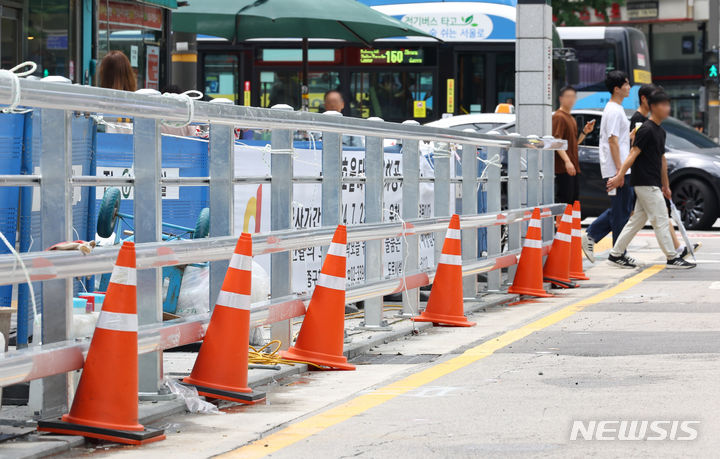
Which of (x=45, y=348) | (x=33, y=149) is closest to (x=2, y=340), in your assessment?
(x=45, y=348)

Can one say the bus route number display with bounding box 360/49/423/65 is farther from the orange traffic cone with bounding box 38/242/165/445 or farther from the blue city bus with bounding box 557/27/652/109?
the orange traffic cone with bounding box 38/242/165/445

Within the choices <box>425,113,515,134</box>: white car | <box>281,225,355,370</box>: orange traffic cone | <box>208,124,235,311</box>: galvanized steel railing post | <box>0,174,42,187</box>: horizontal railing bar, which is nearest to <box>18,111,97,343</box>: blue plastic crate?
<box>0,174,42,187</box>: horizontal railing bar

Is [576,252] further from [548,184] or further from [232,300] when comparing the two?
[232,300]

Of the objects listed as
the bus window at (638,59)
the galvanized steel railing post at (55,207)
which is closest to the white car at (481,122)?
the bus window at (638,59)

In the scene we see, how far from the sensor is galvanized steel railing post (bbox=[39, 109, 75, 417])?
17.1 ft

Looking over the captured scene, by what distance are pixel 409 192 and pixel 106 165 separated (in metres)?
3.11

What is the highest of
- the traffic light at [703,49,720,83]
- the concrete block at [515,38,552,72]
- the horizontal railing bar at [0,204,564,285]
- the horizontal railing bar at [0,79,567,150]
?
the traffic light at [703,49,720,83]

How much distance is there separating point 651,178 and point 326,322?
7.15 metres

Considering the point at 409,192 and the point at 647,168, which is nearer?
the point at 409,192

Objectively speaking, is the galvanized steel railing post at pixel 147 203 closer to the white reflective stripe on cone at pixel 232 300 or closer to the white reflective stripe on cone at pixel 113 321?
the white reflective stripe on cone at pixel 232 300

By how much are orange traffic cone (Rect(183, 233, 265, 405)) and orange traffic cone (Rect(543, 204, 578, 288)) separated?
256 inches

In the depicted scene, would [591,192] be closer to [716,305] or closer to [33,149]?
[716,305]

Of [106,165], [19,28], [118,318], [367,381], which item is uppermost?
[19,28]

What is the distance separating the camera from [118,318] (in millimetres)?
5195
